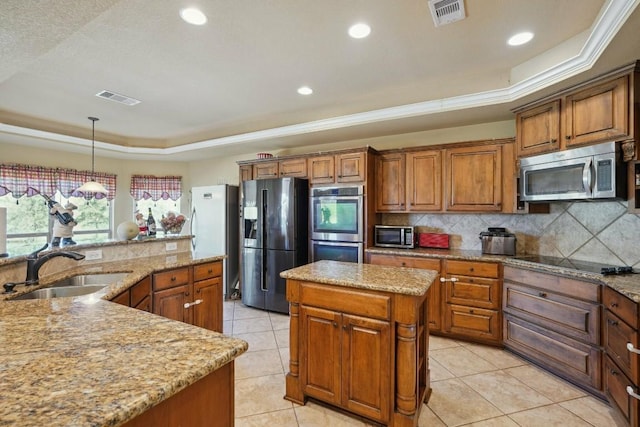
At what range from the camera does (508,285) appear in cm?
283

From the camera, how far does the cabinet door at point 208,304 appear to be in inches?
111

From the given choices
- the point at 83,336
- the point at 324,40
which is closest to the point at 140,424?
the point at 83,336

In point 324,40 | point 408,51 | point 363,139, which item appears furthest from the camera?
point 363,139

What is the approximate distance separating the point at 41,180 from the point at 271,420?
16.8 ft

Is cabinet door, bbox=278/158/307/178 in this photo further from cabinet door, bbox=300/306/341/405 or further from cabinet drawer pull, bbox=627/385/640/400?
cabinet drawer pull, bbox=627/385/640/400

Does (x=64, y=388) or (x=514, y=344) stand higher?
(x=64, y=388)

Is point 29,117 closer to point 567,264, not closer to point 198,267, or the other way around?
point 198,267

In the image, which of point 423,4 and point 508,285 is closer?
point 423,4

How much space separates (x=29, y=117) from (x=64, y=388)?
15.8 feet

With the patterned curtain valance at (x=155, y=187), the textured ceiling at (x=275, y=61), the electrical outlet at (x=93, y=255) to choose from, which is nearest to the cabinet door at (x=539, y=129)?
the textured ceiling at (x=275, y=61)

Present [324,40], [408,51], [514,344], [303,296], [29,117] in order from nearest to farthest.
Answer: [303,296], [324,40], [408,51], [514,344], [29,117]

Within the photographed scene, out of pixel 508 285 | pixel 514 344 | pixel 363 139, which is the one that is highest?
pixel 363 139

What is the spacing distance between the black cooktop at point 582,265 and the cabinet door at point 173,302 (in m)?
3.13

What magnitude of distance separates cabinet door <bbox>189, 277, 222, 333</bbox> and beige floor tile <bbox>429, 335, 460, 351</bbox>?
2.15 m
